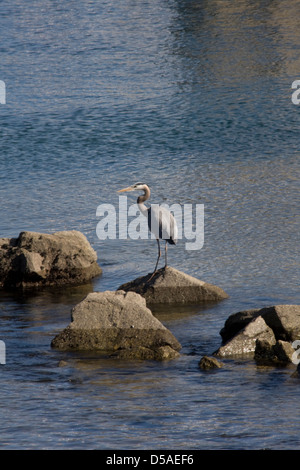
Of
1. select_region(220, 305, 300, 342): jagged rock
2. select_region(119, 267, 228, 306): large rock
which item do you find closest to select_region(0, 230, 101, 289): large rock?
select_region(119, 267, 228, 306): large rock

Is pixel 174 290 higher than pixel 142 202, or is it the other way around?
pixel 142 202

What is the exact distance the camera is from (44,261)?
1532 cm

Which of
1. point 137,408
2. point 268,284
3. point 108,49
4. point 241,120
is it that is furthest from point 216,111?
point 137,408

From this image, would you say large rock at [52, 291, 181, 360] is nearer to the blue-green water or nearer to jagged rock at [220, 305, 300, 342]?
the blue-green water

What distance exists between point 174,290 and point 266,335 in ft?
9.05

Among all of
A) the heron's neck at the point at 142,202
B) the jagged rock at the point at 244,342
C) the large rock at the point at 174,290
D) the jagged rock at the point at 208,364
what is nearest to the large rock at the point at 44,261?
the heron's neck at the point at 142,202

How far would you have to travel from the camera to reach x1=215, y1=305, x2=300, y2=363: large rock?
1135 centimetres

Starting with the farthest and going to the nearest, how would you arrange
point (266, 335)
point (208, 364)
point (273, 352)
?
point (266, 335)
point (273, 352)
point (208, 364)

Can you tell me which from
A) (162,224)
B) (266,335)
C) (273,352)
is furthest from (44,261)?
(273,352)

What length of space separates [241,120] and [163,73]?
6885 mm

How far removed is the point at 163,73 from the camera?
114 ft

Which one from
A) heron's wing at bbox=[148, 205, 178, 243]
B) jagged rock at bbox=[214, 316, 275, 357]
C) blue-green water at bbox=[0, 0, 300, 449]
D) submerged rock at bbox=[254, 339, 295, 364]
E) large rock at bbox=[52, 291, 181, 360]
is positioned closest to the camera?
blue-green water at bbox=[0, 0, 300, 449]

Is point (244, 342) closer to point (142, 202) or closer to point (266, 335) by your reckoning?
point (266, 335)

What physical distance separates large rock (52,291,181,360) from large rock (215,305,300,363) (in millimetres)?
851
